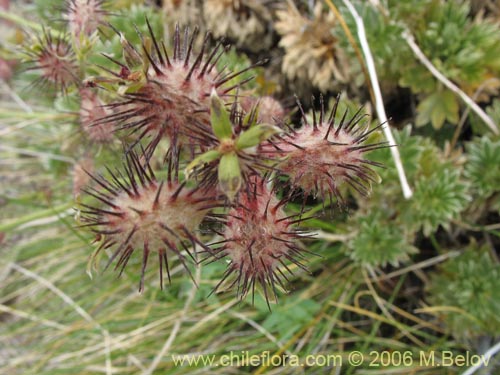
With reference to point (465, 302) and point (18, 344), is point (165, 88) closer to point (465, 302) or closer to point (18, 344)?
point (465, 302)

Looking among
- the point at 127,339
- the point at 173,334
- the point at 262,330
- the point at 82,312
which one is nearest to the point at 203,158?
the point at 262,330

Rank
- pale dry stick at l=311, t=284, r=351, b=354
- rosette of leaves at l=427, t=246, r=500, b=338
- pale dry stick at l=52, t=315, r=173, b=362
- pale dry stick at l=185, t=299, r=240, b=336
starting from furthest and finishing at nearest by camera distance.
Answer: pale dry stick at l=52, t=315, r=173, b=362 → pale dry stick at l=185, t=299, r=240, b=336 → pale dry stick at l=311, t=284, r=351, b=354 → rosette of leaves at l=427, t=246, r=500, b=338

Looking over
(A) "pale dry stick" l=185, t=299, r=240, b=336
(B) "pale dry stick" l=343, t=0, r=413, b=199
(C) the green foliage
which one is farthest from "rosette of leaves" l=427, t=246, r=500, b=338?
Answer: (A) "pale dry stick" l=185, t=299, r=240, b=336

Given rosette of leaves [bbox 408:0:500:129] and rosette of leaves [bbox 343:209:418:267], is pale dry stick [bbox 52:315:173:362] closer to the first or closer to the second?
rosette of leaves [bbox 343:209:418:267]

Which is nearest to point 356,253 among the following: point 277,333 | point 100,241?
point 277,333

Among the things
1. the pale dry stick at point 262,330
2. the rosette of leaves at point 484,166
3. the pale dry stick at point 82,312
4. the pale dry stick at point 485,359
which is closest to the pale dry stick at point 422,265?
the rosette of leaves at point 484,166
